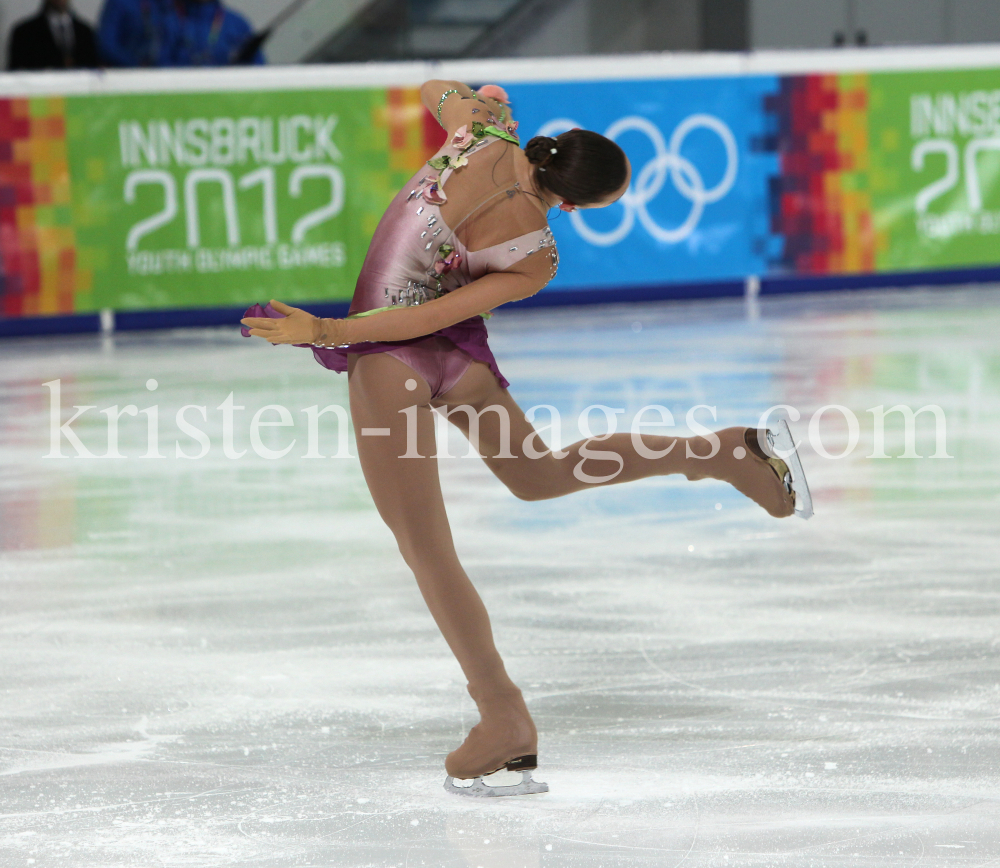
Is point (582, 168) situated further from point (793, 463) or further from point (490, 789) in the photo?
point (490, 789)

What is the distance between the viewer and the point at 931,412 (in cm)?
652

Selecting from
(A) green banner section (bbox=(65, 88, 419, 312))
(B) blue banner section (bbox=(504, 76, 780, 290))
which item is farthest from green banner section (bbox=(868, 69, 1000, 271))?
(A) green banner section (bbox=(65, 88, 419, 312))

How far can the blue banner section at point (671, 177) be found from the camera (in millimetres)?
10734

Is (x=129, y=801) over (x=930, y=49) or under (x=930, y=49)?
under

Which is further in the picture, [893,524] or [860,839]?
[893,524]

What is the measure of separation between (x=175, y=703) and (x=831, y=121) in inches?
361

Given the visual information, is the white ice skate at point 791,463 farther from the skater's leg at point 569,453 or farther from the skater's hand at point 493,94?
the skater's hand at point 493,94

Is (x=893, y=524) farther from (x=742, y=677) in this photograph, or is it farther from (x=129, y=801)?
(x=129, y=801)

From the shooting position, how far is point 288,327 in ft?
8.09

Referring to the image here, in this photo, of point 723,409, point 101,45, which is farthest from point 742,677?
point 101,45

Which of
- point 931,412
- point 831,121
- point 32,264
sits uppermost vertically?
point 831,121

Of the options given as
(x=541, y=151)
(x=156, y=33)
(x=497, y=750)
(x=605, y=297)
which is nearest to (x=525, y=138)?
(x=605, y=297)

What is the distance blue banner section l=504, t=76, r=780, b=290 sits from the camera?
10.7 metres

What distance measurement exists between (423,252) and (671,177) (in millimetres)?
8484
